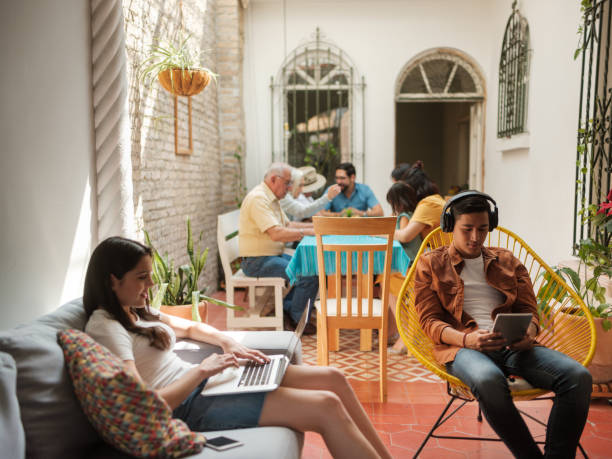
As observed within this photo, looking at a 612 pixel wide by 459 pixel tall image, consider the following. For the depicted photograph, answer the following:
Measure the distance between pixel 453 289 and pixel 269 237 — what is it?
2.29 meters

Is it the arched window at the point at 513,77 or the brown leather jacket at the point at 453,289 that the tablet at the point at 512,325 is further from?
the arched window at the point at 513,77

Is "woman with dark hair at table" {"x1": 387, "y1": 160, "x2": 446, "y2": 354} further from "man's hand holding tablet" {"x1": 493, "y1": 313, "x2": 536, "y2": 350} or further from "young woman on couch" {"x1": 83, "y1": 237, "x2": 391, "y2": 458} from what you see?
"young woman on couch" {"x1": 83, "y1": 237, "x2": 391, "y2": 458}

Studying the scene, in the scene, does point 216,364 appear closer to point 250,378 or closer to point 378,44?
point 250,378

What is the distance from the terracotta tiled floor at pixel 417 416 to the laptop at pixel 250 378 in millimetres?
754

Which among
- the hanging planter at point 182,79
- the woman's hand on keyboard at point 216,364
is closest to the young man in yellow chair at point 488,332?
the woman's hand on keyboard at point 216,364

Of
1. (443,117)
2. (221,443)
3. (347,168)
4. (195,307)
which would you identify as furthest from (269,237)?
(443,117)

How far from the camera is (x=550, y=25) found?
4.98 metres

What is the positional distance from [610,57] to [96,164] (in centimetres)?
350

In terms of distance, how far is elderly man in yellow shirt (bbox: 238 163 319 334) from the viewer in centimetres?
444

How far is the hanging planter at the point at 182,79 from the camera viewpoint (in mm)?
4051

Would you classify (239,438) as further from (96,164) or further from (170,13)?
(170,13)

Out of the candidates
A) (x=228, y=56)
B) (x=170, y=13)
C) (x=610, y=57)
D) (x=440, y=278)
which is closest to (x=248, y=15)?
(x=228, y=56)

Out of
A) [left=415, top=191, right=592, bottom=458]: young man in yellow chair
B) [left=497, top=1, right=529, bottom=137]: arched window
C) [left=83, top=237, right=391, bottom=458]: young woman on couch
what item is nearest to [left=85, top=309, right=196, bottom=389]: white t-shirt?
[left=83, top=237, right=391, bottom=458]: young woman on couch

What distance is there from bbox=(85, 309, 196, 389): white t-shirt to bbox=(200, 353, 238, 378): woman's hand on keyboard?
0.47 feet
